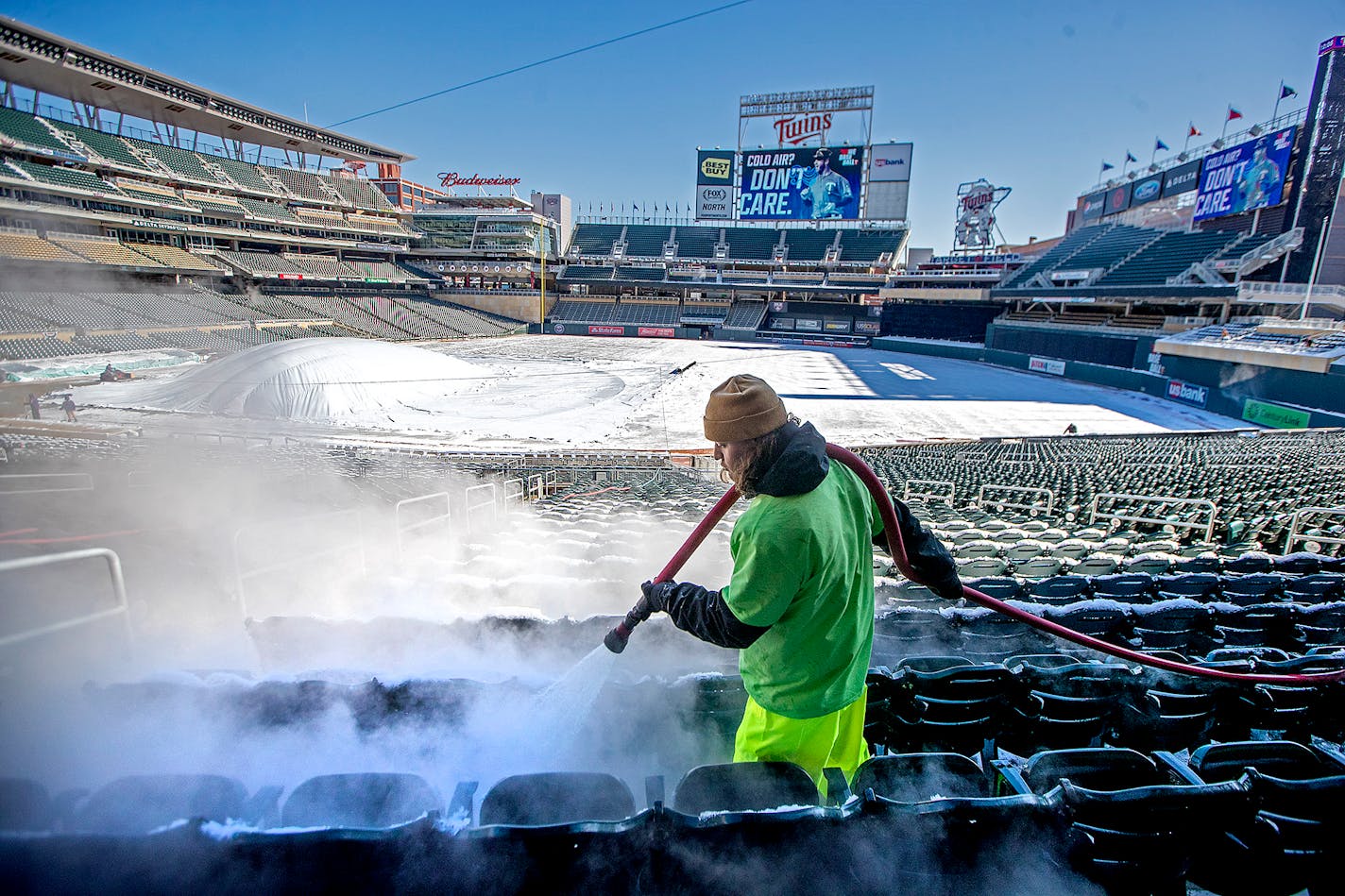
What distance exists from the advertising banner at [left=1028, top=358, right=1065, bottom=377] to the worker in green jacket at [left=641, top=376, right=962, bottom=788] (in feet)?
128

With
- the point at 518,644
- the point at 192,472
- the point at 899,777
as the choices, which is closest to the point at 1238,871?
the point at 899,777

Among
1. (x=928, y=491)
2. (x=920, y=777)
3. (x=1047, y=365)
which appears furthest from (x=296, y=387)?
(x=1047, y=365)

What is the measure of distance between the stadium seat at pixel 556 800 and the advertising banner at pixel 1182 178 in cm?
5194

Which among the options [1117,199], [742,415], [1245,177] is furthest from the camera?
[1117,199]

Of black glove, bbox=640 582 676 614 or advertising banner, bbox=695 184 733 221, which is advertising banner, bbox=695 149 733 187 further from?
black glove, bbox=640 582 676 614

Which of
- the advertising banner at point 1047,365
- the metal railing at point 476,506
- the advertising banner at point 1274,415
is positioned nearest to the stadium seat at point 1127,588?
the metal railing at point 476,506

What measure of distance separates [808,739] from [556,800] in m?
0.75

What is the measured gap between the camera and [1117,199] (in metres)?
47.7

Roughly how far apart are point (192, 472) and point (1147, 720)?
11.4 metres

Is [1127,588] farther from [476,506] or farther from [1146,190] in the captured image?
[1146,190]

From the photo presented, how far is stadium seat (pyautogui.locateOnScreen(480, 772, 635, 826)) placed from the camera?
5.38 ft

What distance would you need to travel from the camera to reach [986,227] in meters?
57.0

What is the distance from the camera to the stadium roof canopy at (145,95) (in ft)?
87.8

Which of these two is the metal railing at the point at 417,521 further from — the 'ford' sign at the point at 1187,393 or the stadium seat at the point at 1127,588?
the 'ford' sign at the point at 1187,393
